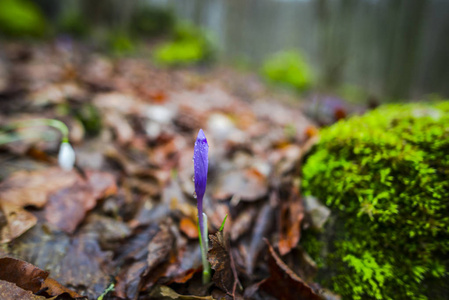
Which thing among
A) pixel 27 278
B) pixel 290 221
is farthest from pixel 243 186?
pixel 27 278

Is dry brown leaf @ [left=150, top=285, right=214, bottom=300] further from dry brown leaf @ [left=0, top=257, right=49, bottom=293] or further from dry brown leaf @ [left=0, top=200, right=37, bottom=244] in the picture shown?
dry brown leaf @ [left=0, top=200, right=37, bottom=244]

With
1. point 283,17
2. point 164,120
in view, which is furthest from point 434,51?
point 164,120

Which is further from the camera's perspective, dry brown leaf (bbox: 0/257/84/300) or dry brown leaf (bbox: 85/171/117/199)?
dry brown leaf (bbox: 85/171/117/199)

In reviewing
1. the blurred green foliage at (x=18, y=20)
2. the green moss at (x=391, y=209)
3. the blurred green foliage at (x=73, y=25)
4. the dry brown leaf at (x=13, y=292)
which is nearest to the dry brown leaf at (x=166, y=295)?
the dry brown leaf at (x=13, y=292)

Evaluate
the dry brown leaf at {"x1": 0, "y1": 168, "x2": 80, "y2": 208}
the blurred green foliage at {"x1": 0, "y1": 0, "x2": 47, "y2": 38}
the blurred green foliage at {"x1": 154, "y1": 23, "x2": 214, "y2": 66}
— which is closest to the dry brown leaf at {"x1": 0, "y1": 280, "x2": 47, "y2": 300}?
the dry brown leaf at {"x1": 0, "y1": 168, "x2": 80, "y2": 208}

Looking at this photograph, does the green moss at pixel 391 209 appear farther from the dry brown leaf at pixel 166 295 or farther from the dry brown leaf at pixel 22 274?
the dry brown leaf at pixel 22 274

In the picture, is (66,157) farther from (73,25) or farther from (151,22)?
(151,22)
